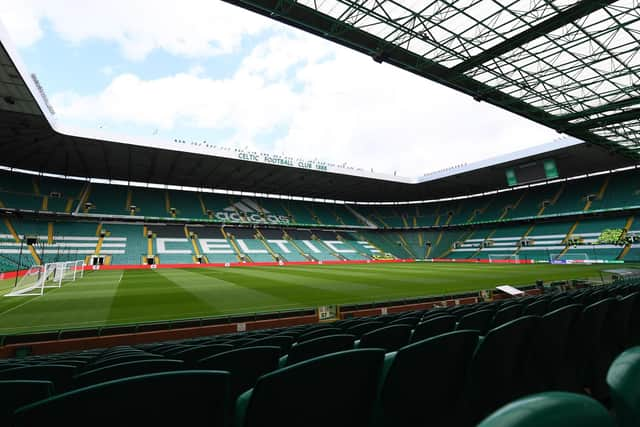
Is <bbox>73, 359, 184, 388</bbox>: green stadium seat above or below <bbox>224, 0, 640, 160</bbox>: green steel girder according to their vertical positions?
below

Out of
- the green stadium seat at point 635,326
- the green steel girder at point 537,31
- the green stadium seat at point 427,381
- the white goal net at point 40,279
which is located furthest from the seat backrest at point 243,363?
the white goal net at point 40,279

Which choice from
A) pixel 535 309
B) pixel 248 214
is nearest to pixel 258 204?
pixel 248 214

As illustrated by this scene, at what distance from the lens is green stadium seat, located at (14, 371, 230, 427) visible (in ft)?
3.02

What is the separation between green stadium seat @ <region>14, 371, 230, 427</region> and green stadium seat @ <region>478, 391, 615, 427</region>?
40.0 inches

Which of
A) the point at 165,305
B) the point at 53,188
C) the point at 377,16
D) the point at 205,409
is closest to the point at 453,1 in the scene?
the point at 377,16

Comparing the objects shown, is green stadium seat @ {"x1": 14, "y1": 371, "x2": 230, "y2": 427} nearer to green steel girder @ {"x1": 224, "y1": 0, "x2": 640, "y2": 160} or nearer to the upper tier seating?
green steel girder @ {"x1": 224, "y1": 0, "x2": 640, "y2": 160}

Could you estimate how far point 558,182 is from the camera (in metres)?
47.5

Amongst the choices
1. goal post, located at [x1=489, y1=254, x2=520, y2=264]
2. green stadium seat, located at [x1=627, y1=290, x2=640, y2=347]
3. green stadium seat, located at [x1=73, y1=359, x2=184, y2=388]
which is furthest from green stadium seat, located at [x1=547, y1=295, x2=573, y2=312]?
goal post, located at [x1=489, y1=254, x2=520, y2=264]

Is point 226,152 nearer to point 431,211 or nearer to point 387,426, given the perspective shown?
point 387,426

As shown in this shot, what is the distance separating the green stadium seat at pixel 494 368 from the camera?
2.11 meters

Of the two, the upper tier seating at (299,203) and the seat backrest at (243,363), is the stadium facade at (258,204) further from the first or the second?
the seat backrest at (243,363)

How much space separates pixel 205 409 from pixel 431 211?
6540 cm

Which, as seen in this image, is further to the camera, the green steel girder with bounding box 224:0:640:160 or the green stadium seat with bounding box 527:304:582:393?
the green steel girder with bounding box 224:0:640:160

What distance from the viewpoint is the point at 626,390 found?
94 cm
